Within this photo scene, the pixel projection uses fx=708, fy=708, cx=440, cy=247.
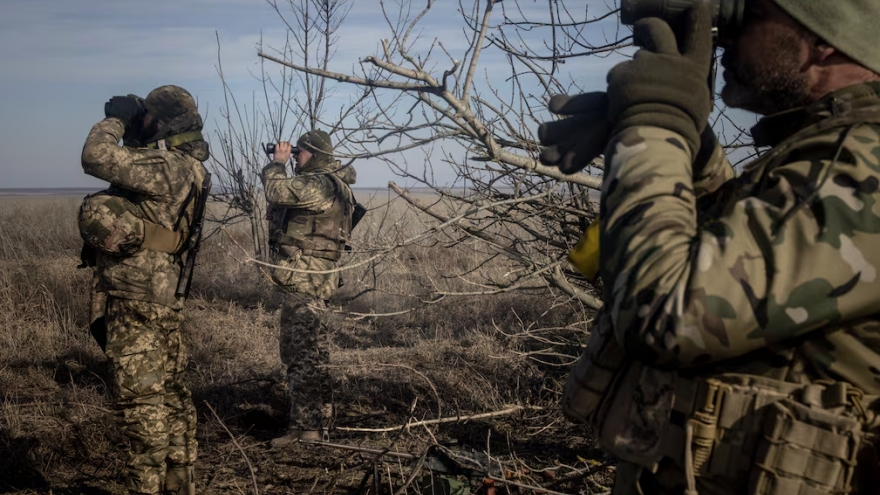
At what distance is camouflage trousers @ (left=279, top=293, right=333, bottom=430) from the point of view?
5453 mm

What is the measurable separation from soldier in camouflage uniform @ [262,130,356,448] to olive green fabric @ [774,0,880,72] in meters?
4.28

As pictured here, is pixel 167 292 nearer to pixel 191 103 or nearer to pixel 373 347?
pixel 191 103

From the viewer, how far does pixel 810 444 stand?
1.12 meters

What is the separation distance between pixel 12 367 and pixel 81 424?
2.05m

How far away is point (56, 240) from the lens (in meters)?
13.0

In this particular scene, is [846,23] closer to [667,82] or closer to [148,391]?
[667,82]

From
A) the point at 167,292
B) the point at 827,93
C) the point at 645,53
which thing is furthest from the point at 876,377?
the point at 167,292

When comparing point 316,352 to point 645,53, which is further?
point 316,352

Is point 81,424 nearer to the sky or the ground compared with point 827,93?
nearer to the ground

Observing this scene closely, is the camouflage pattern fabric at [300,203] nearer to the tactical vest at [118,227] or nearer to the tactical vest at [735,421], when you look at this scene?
the tactical vest at [118,227]

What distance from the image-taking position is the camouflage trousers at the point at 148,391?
3.99m

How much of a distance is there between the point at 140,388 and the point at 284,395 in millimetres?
2425

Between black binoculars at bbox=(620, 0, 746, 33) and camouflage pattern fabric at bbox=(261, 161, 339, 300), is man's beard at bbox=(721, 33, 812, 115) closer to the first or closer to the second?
black binoculars at bbox=(620, 0, 746, 33)

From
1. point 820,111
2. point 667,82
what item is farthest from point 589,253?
point 820,111
